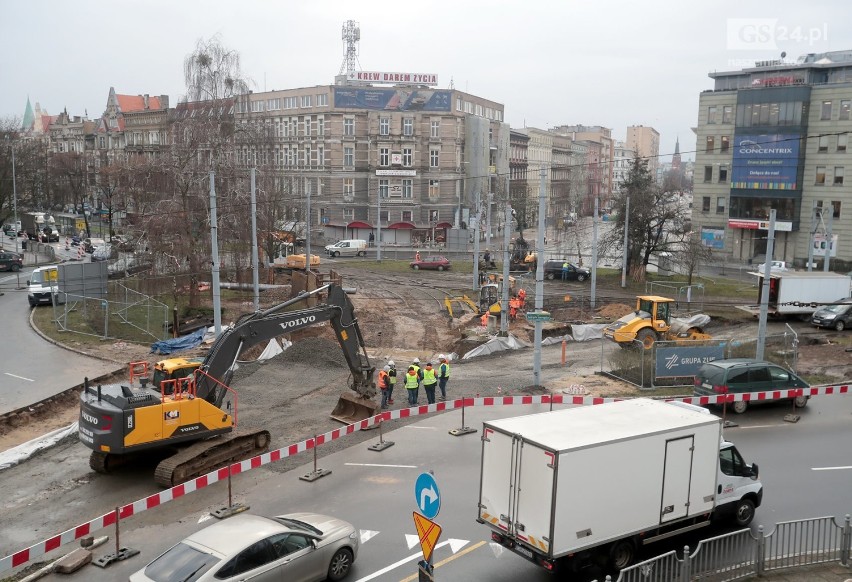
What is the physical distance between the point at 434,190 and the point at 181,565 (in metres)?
76.6

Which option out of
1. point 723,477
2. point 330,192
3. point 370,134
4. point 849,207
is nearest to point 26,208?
point 330,192

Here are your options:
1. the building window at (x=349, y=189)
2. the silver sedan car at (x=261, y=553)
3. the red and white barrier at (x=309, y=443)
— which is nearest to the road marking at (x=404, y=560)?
the silver sedan car at (x=261, y=553)

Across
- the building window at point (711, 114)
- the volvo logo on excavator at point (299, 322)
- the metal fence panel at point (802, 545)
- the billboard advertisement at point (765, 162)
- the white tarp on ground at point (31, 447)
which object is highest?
the building window at point (711, 114)

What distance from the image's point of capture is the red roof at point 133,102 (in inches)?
4675

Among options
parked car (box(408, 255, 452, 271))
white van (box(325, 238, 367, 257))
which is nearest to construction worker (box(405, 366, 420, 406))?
parked car (box(408, 255, 452, 271))

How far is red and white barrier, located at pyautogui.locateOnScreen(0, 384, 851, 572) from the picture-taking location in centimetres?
1270

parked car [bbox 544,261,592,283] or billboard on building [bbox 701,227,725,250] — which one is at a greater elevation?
billboard on building [bbox 701,227,725,250]

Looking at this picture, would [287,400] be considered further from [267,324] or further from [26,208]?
[26,208]

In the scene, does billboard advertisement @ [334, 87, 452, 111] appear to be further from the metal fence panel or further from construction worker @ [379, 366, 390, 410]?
the metal fence panel

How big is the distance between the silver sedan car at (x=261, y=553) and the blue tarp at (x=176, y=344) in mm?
20399

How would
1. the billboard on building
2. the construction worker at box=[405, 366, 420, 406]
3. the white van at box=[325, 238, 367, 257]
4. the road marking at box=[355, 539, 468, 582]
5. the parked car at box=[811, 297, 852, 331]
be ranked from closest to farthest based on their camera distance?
the road marking at box=[355, 539, 468, 582]
the construction worker at box=[405, 366, 420, 406]
the parked car at box=[811, 297, 852, 331]
the billboard on building
the white van at box=[325, 238, 367, 257]

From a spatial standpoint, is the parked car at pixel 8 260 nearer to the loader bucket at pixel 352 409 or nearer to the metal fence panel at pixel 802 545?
the loader bucket at pixel 352 409

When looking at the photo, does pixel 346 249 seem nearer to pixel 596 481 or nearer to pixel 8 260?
pixel 8 260

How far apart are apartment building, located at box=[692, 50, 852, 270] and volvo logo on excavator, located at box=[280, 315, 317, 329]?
53.6 metres
